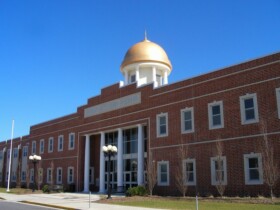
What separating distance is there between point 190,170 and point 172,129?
400 centimetres

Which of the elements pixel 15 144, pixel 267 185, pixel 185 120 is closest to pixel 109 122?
pixel 185 120

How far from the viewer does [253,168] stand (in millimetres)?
24703

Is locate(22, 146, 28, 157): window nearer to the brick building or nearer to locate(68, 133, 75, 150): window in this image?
the brick building

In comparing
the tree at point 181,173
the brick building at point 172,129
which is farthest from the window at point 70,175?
the tree at point 181,173

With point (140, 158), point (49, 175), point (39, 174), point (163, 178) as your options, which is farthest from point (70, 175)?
point (163, 178)

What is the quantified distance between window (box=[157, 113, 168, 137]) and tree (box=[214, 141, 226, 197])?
6.11 meters

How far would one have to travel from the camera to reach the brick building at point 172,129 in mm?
24859

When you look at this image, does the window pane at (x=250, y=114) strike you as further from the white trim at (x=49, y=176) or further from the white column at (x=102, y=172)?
the white trim at (x=49, y=176)

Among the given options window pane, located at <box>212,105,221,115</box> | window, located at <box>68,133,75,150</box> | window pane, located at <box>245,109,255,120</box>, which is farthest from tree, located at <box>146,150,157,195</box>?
window, located at <box>68,133,75,150</box>

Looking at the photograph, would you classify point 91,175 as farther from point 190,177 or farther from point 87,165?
point 190,177

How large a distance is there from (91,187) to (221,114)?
827 inches

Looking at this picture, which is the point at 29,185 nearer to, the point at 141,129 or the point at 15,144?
the point at 15,144

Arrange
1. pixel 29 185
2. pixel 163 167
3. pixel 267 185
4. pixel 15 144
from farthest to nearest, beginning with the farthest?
pixel 15 144 < pixel 29 185 < pixel 163 167 < pixel 267 185

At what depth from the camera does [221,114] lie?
2725 cm
